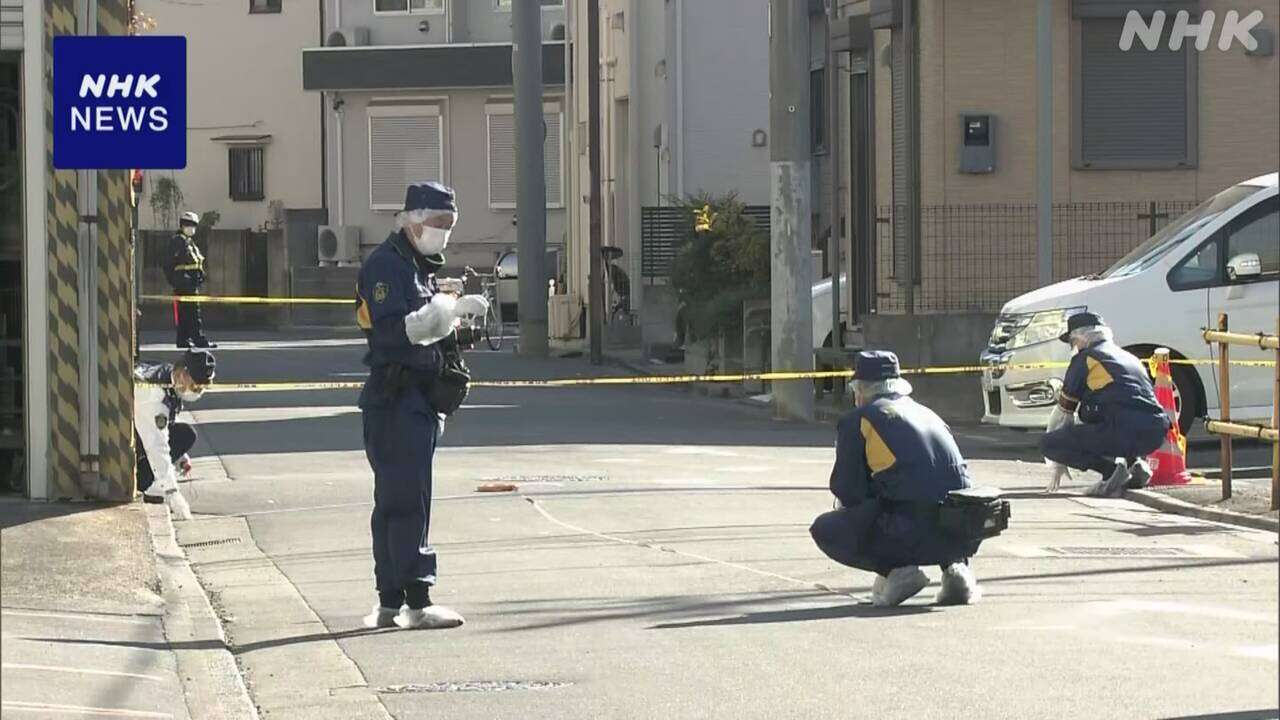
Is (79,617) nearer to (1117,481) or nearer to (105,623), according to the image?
(105,623)

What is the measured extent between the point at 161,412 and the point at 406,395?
476 centimetres

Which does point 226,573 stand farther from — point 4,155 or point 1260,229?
point 1260,229

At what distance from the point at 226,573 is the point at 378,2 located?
133 feet

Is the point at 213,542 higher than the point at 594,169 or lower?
lower

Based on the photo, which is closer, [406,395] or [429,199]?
[406,395]

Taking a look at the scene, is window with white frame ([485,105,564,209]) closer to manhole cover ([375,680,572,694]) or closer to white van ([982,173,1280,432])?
white van ([982,173,1280,432])

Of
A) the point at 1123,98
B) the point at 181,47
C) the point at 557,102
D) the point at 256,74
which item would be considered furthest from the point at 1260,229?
the point at 256,74

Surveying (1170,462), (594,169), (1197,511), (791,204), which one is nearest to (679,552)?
(1197,511)

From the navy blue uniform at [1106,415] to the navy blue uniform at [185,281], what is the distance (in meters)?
17.7

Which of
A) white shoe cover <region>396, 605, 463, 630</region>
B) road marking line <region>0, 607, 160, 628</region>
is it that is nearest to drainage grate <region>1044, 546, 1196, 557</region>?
white shoe cover <region>396, 605, 463, 630</region>

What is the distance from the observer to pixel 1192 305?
18.4 m

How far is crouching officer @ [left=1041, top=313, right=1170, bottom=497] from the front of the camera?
15.5 meters

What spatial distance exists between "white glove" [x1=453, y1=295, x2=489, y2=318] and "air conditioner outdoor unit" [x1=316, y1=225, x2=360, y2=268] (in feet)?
135

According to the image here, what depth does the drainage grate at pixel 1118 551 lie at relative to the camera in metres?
12.6
